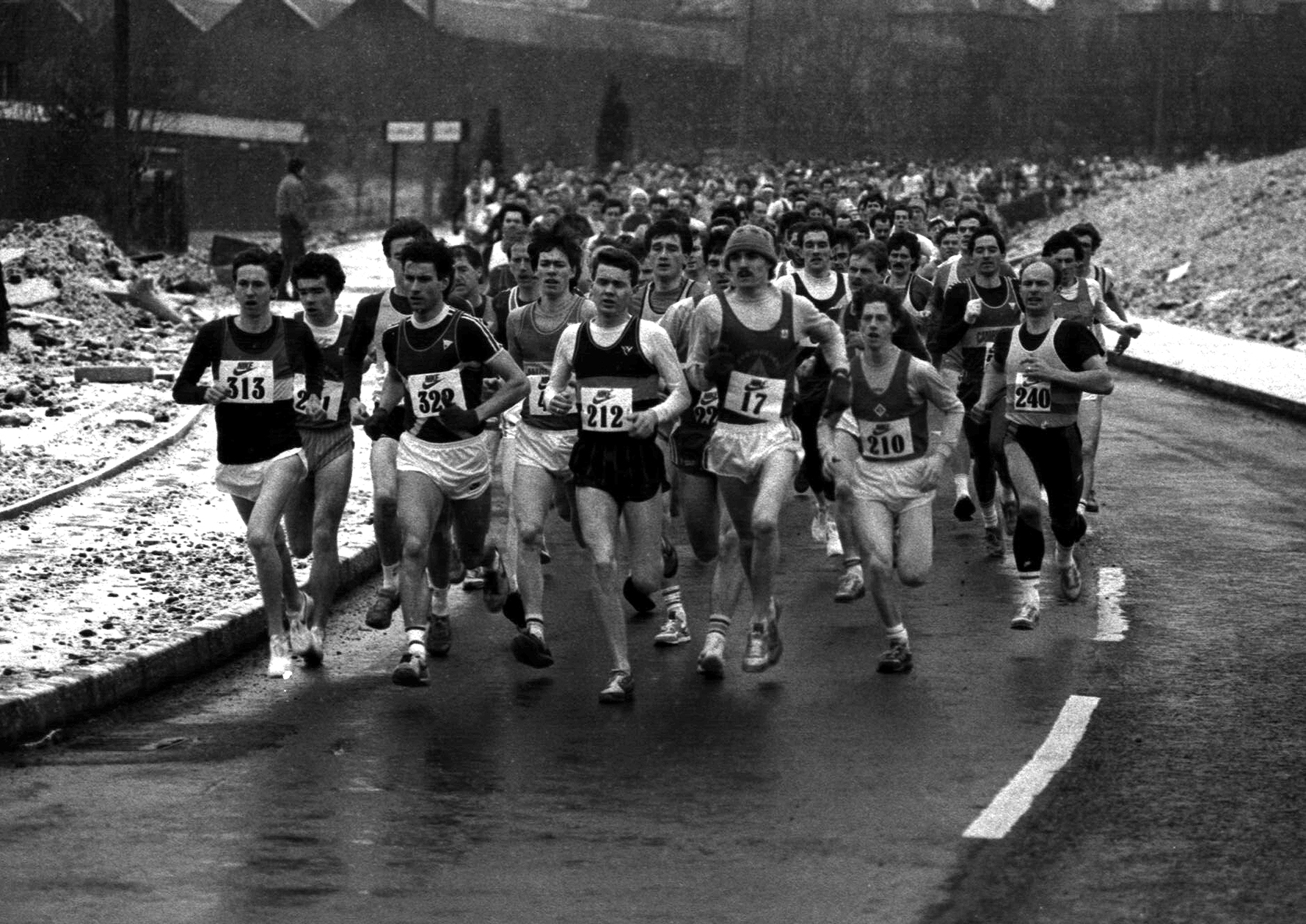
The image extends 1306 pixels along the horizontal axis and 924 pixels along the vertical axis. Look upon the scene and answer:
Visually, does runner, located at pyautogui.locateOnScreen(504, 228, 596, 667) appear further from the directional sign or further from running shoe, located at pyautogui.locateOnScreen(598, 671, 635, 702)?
the directional sign

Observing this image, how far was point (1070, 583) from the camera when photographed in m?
11.2

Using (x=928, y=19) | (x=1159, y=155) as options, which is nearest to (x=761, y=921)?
(x=1159, y=155)

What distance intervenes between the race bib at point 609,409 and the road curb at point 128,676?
2.11 m

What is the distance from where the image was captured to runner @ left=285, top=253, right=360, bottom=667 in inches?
379

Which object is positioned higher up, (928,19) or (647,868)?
(928,19)

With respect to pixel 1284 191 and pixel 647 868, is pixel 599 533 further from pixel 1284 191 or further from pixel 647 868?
pixel 1284 191

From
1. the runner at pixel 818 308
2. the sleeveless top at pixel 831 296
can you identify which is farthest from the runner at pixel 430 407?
the sleeveless top at pixel 831 296

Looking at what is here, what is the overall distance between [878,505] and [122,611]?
143 inches

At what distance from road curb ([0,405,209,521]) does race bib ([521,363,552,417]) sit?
4.21 m

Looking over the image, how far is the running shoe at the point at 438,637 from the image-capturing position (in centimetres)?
987

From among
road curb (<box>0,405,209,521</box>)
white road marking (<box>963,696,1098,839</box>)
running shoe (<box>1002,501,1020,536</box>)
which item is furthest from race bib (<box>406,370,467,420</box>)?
road curb (<box>0,405,209,521</box>)

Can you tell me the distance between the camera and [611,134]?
67.7 m

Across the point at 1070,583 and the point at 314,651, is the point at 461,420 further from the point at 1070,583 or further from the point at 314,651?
the point at 1070,583

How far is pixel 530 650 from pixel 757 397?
1511 mm
